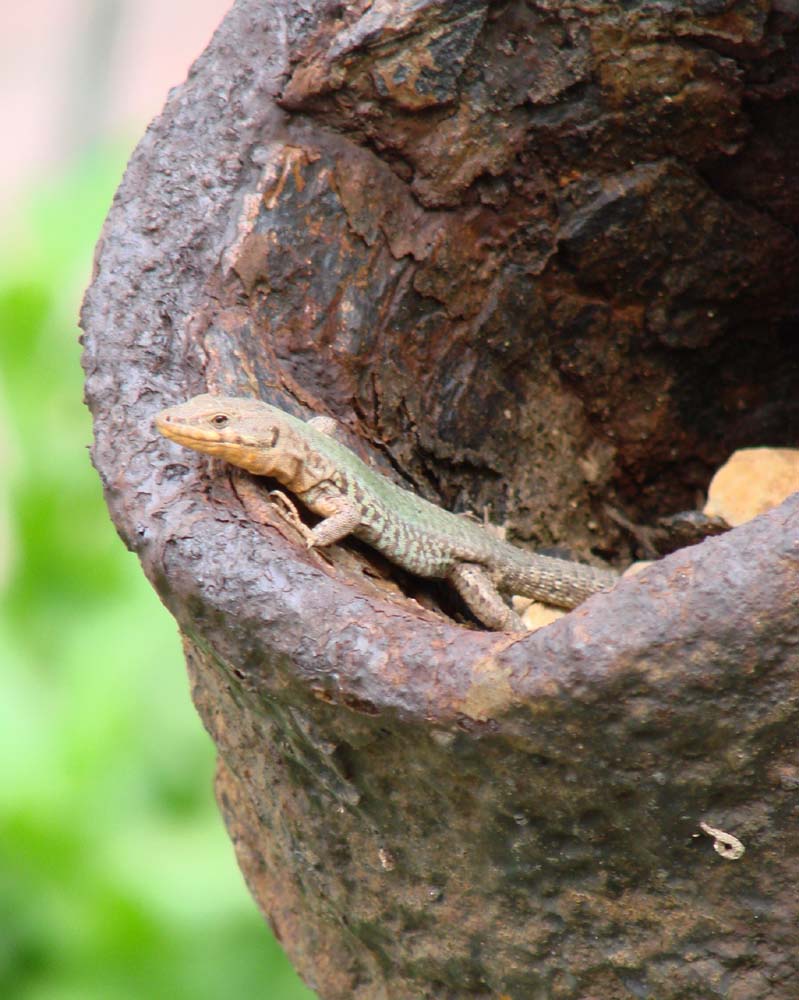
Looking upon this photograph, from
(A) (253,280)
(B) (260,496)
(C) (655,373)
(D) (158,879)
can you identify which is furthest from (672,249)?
(D) (158,879)

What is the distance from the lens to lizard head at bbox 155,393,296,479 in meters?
2.00

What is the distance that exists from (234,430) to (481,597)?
0.78 meters

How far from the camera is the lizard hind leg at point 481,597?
262 cm

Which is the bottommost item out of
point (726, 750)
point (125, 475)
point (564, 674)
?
point (726, 750)

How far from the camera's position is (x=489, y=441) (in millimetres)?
2930

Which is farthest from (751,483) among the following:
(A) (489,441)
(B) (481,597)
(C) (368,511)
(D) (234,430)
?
(D) (234,430)

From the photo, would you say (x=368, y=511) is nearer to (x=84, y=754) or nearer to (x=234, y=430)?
(x=234, y=430)

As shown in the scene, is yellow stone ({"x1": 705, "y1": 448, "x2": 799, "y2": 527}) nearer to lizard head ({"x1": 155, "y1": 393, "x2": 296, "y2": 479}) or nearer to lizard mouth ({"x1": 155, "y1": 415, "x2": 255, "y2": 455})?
lizard head ({"x1": 155, "y1": 393, "x2": 296, "y2": 479})

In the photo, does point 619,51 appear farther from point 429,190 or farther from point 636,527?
point 636,527

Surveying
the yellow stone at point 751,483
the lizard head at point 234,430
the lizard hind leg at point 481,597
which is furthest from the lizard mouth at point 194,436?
the yellow stone at point 751,483

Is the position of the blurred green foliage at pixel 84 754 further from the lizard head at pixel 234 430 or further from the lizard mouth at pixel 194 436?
the lizard mouth at pixel 194 436

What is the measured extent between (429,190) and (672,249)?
671 millimetres

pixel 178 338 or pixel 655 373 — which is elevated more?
pixel 178 338

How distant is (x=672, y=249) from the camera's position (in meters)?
3.03
